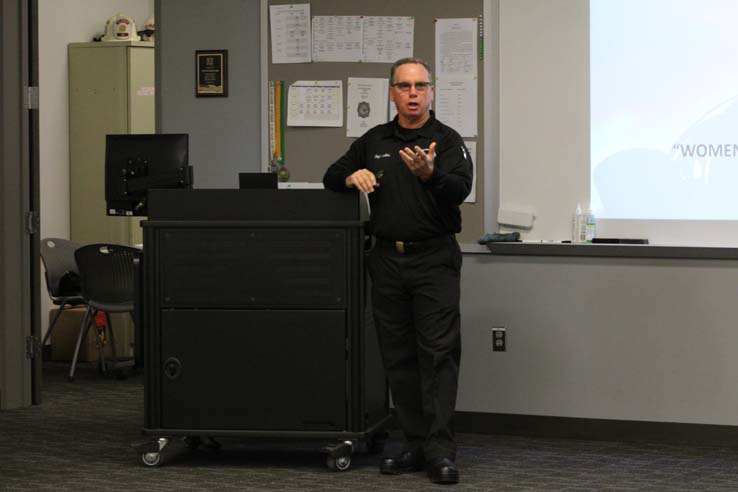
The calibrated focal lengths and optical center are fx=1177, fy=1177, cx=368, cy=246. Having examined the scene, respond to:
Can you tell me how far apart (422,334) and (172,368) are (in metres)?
1.03

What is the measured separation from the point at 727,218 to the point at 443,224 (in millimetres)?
1404

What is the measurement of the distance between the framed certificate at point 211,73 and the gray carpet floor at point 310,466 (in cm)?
166

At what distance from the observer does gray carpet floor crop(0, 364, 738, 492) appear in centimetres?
441

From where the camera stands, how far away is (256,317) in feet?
15.3

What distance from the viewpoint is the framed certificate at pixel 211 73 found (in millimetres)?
5707

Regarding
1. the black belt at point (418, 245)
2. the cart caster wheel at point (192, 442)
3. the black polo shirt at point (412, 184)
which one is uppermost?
the black polo shirt at point (412, 184)

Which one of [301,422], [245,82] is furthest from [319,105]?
[301,422]

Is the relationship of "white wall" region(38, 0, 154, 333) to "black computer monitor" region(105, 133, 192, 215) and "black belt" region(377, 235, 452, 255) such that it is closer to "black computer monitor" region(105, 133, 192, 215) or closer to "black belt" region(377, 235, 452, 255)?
"black computer monitor" region(105, 133, 192, 215)

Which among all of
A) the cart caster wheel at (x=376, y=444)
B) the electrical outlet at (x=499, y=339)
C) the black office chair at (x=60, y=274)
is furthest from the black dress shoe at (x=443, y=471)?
the black office chair at (x=60, y=274)

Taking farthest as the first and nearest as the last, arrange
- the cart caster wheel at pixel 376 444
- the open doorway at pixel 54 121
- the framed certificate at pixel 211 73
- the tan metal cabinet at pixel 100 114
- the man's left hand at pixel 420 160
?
the open doorway at pixel 54 121 → the tan metal cabinet at pixel 100 114 → the framed certificate at pixel 211 73 → the cart caster wheel at pixel 376 444 → the man's left hand at pixel 420 160

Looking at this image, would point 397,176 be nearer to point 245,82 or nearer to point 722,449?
point 245,82

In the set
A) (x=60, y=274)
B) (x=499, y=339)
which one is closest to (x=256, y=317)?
(x=499, y=339)

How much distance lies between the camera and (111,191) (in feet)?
16.9

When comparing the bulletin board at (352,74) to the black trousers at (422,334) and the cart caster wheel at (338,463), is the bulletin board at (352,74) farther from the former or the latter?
the cart caster wheel at (338,463)
